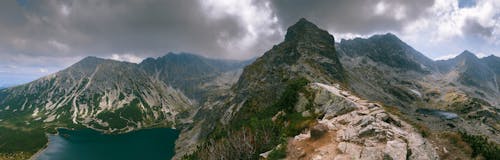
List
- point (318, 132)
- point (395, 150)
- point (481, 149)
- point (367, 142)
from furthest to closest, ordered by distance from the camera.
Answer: point (318, 132) < point (367, 142) < point (481, 149) < point (395, 150)

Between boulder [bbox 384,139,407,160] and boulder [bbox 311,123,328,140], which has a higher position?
boulder [bbox 311,123,328,140]

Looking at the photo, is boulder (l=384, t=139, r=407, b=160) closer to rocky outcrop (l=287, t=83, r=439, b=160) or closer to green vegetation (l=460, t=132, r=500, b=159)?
rocky outcrop (l=287, t=83, r=439, b=160)

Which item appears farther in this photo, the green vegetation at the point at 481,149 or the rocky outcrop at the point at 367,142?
the rocky outcrop at the point at 367,142

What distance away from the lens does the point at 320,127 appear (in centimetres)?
4594

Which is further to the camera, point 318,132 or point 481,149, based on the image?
point 318,132

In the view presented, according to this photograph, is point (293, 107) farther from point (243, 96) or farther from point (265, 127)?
point (243, 96)

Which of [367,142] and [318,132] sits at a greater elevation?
[318,132]

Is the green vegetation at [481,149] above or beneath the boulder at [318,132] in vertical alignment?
beneath

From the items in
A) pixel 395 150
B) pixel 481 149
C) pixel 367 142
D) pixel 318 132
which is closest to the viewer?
pixel 395 150

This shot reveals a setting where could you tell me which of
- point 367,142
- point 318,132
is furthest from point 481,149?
point 318,132

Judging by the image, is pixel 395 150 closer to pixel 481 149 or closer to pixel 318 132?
pixel 481 149

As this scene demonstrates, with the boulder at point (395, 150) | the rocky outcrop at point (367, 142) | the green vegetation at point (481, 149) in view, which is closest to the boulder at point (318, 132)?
the rocky outcrop at point (367, 142)

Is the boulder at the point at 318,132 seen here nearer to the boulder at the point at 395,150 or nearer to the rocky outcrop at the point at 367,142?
the rocky outcrop at the point at 367,142

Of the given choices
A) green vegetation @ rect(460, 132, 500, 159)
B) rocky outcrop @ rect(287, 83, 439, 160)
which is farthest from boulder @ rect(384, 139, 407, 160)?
green vegetation @ rect(460, 132, 500, 159)
